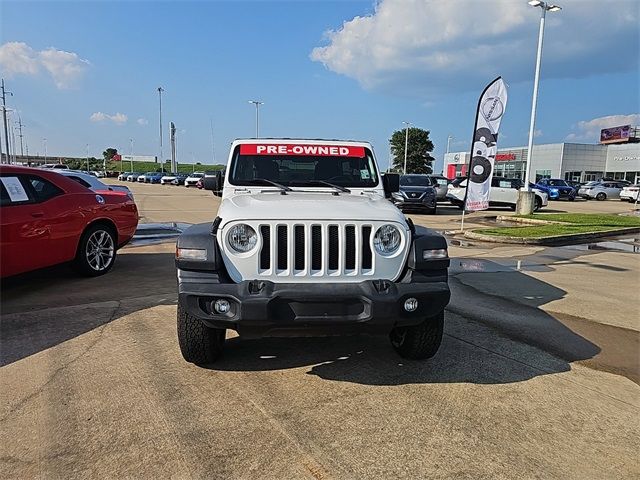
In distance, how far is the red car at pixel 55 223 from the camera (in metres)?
5.55

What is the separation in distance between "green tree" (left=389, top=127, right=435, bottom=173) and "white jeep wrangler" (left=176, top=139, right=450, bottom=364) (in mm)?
79488

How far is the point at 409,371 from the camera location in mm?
3873

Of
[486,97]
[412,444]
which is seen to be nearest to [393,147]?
[486,97]

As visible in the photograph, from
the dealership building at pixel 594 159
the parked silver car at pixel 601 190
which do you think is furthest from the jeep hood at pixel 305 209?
the dealership building at pixel 594 159

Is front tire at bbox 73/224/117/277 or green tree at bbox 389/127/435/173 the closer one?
front tire at bbox 73/224/117/277

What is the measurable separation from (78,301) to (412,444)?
14.8 feet

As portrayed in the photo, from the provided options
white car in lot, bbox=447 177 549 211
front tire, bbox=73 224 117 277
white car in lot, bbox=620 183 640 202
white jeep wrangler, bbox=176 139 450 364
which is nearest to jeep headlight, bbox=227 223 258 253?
white jeep wrangler, bbox=176 139 450 364

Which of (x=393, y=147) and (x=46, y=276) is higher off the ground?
(x=393, y=147)

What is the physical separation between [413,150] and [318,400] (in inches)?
3235

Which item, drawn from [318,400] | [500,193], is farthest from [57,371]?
[500,193]

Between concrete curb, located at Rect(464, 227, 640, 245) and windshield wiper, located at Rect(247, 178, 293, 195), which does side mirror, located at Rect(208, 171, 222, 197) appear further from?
concrete curb, located at Rect(464, 227, 640, 245)

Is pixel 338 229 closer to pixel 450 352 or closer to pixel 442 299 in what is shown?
pixel 442 299

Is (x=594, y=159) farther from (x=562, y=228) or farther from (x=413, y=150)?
(x=562, y=228)

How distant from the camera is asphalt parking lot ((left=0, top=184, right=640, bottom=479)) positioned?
2674mm
